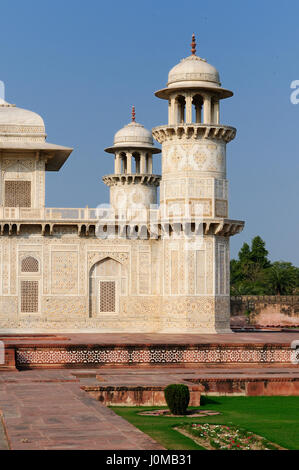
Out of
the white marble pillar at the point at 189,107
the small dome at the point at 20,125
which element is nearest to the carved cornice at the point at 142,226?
the white marble pillar at the point at 189,107

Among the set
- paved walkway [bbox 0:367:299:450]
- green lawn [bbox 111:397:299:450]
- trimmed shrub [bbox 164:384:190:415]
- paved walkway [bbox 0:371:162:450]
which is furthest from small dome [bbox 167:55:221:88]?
trimmed shrub [bbox 164:384:190:415]

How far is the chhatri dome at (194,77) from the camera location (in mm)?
28875

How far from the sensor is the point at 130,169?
Result: 3991 cm

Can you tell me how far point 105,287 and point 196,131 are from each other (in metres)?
6.13

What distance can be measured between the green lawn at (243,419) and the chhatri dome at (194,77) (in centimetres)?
1467

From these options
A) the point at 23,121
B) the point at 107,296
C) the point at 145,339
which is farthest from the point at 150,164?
the point at 145,339

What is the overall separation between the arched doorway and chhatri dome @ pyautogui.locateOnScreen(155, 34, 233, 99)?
20.6 ft

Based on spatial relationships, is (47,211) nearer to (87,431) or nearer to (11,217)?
(11,217)

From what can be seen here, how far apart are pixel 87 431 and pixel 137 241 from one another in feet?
64.2

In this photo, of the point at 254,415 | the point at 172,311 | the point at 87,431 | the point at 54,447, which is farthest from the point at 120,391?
the point at 172,311

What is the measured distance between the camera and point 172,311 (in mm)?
28766

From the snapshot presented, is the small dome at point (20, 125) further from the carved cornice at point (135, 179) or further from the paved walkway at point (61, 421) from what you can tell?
the paved walkway at point (61, 421)

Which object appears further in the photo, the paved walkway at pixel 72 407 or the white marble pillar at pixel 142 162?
the white marble pillar at pixel 142 162

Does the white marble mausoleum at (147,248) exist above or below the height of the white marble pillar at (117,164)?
below
